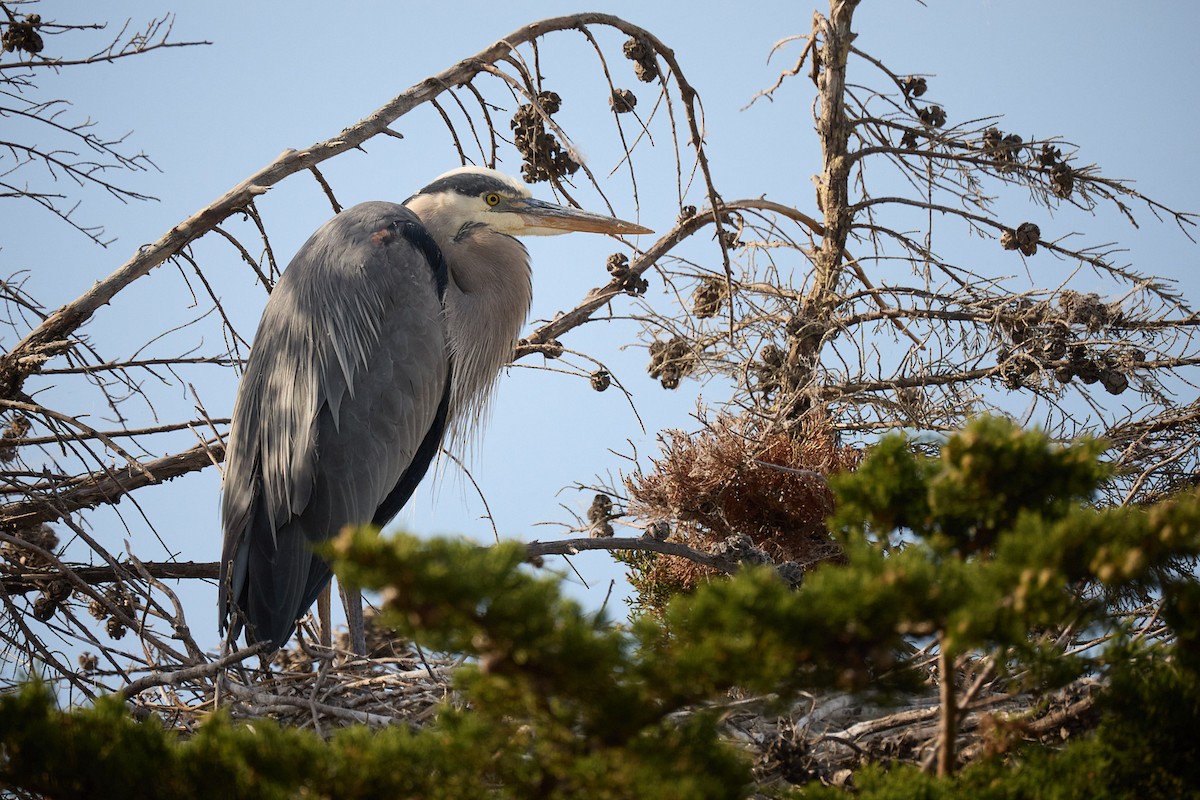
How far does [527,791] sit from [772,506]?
7.30 feet

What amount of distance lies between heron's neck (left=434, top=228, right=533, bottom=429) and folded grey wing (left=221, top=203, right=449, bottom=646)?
27 cm

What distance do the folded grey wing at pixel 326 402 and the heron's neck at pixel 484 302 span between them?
0.88 ft

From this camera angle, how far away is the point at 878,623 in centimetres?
144

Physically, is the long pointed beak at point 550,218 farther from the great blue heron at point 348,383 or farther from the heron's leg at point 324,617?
the heron's leg at point 324,617

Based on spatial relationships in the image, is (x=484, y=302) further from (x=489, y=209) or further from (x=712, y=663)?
(x=712, y=663)

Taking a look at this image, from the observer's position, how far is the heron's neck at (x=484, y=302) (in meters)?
4.30

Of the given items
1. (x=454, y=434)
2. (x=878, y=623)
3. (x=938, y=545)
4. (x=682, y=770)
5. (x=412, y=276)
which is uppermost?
(x=412, y=276)

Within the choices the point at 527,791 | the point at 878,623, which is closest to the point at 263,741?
the point at 527,791

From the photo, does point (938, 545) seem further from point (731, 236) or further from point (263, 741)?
point (731, 236)

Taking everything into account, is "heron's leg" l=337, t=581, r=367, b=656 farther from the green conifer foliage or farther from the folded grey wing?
the green conifer foliage

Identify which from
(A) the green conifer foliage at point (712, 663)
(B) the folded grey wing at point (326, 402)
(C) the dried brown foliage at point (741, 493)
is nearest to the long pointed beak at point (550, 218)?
(B) the folded grey wing at point (326, 402)

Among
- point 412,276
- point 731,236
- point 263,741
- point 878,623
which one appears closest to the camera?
point 878,623

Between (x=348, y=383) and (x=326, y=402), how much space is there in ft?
0.35

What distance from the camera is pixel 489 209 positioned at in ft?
14.2
